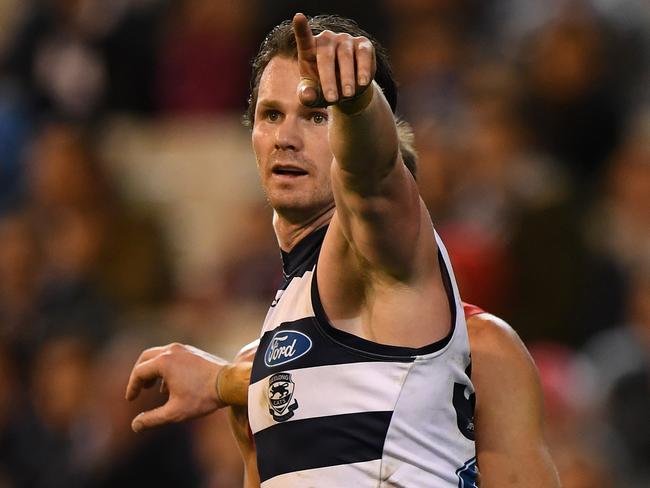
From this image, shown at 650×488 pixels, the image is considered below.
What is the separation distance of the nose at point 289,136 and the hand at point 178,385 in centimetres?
71

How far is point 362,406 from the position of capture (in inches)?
114

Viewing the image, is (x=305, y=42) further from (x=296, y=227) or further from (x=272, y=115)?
(x=296, y=227)

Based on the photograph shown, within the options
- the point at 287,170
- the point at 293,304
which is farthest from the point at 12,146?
the point at 293,304

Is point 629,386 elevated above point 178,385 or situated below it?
below

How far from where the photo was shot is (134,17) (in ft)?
30.5

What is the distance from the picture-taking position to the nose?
129 inches

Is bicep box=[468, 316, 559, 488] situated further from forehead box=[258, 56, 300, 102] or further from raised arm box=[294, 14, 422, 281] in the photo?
forehead box=[258, 56, 300, 102]

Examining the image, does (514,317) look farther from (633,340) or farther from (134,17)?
(134,17)

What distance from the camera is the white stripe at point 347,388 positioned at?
9.46ft

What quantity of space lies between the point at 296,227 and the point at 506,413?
2.32ft

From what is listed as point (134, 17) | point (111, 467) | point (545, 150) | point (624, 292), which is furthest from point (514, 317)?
point (134, 17)

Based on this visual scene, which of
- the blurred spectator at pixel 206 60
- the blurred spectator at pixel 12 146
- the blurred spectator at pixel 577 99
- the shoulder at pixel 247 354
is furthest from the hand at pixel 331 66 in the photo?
the blurred spectator at pixel 12 146

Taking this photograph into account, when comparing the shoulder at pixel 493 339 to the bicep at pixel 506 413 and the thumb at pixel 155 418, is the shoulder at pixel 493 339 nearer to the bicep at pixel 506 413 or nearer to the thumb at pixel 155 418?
the bicep at pixel 506 413

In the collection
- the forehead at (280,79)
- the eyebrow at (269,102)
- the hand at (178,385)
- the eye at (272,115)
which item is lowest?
the hand at (178,385)
